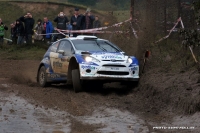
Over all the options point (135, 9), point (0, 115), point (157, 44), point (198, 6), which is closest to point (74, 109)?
point (0, 115)

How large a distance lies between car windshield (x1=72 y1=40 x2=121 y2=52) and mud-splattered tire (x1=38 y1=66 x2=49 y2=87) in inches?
60.6

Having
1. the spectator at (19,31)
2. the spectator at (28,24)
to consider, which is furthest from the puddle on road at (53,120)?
the spectator at (19,31)

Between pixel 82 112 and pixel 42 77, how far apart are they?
5187mm

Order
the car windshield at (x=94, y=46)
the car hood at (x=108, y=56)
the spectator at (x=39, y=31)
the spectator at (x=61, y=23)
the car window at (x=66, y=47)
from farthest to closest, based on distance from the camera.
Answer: the spectator at (x=39, y=31) → the spectator at (x=61, y=23) → the car window at (x=66, y=47) → the car windshield at (x=94, y=46) → the car hood at (x=108, y=56)

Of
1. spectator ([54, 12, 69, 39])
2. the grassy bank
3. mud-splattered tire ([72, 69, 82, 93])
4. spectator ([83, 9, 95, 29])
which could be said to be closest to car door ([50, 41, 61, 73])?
mud-splattered tire ([72, 69, 82, 93])

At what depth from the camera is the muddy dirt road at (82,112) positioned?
982 centimetres

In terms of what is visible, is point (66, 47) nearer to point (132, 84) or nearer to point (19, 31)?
point (132, 84)

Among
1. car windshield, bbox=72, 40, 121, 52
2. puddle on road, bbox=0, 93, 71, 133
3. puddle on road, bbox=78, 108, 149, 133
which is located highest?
car windshield, bbox=72, 40, 121, 52

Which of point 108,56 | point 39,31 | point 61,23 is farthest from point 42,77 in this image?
point 39,31

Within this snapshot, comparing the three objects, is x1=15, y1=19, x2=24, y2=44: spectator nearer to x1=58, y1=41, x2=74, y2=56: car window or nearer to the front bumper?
x1=58, y1=41, x2=74, y2=56: car window

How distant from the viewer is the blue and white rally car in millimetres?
13859

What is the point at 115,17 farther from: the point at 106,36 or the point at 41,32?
the point at 41,32

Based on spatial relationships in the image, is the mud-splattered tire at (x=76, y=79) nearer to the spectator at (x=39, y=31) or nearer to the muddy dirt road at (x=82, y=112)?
the muddy dirt road at (x=82, y=112)

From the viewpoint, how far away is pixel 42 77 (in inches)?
643
